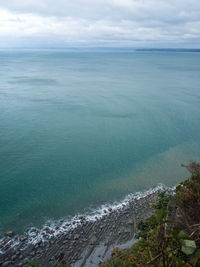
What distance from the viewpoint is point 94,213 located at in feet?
46.9

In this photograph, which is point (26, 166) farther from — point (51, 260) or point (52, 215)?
point (51, 260)

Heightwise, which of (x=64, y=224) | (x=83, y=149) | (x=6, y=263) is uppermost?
(x=83, y=149)

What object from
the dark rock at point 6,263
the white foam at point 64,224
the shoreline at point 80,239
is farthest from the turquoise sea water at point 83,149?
the dark rock at point 6,263

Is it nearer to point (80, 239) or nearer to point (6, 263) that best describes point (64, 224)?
point (80, 239)

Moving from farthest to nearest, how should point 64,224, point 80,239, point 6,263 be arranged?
1. point 64,224
2. point 80,239
3. point 6,263

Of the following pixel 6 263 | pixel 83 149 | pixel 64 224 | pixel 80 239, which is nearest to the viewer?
pixel 6 263

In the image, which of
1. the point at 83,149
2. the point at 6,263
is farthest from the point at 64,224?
the point at 83,149

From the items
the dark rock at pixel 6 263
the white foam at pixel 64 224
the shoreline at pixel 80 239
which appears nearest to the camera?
the dark rock at pixel 6 263

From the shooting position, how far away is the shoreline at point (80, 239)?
36.3 feet

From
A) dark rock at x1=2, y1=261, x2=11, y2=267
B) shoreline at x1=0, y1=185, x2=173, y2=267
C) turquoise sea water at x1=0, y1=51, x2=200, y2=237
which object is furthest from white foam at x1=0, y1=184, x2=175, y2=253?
dark rock at x1=2, y1=261, x2=11, y2=267

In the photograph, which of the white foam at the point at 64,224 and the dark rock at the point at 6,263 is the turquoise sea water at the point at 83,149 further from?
the dark rock at the point at 6,263

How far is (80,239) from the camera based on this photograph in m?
12.2

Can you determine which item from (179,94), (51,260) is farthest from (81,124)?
(179,94)

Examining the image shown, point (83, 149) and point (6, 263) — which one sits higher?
point (83, 149)
